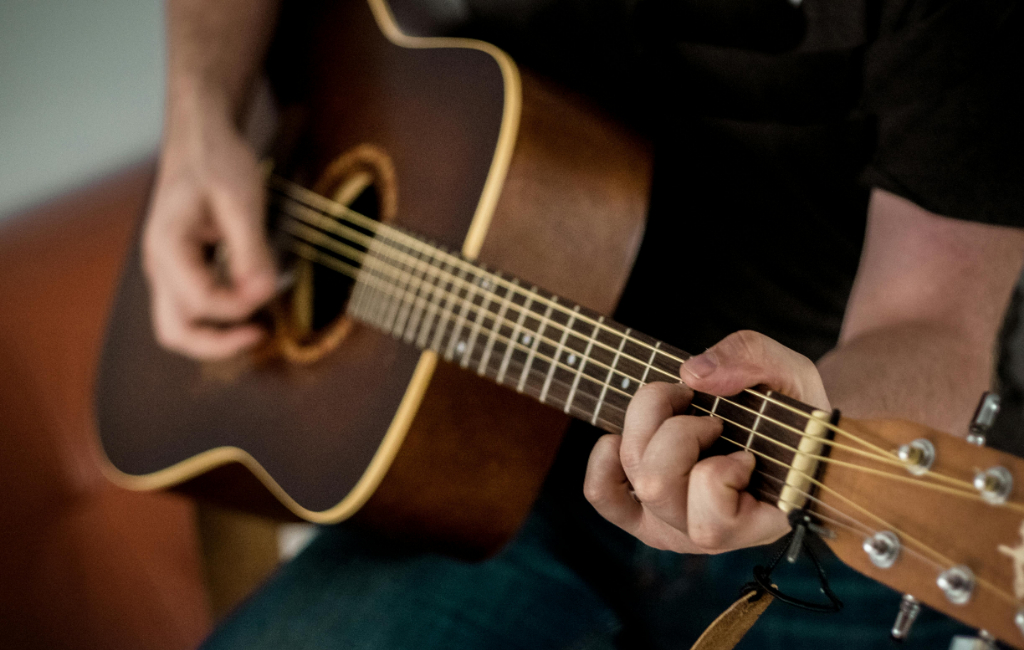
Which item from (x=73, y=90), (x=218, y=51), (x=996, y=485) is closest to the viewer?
(x=996, y=485)

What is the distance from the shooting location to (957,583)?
0.27 metres

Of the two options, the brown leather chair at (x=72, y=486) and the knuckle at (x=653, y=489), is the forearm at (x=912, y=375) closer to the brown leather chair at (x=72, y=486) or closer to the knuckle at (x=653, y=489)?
the knuckle at (x=653, y=489)

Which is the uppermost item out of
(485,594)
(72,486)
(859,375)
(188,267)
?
(859,375)

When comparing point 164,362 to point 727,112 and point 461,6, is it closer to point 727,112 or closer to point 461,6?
point 461,6

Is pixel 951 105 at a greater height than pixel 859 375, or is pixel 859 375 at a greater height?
pixel 951 105

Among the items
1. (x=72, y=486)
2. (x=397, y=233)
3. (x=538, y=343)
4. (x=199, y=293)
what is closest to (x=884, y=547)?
(x=538, y=343)

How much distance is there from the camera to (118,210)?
1.01 metres

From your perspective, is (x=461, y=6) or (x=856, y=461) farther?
(x=461, y=6)

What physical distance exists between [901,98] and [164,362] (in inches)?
32.3

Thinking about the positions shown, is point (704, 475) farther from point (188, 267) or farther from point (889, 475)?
point (188, 267)

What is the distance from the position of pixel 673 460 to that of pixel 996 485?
132 millimetres

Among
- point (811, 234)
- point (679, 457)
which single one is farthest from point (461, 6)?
point (679, 457)

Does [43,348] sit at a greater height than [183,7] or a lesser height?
lesser

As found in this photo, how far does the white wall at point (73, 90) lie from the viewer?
3.53 feet
